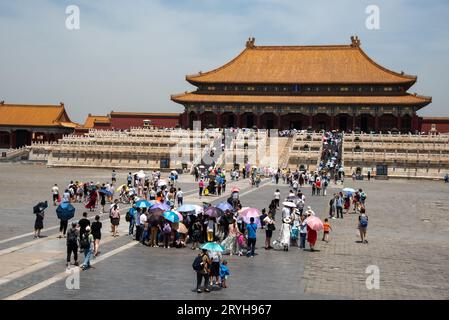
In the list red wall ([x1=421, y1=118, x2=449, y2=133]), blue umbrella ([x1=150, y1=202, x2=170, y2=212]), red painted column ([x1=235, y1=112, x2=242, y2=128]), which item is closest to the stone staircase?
red painted column ([x1=235, y1=112, x2=242, y2=128])

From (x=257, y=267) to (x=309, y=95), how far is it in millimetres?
67686

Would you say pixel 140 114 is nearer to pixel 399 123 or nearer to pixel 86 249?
pixel 399 123

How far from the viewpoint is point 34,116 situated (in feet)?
290

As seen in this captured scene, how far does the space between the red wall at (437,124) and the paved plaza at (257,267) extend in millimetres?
56036

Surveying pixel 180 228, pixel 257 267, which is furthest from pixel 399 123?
pixel 257 267

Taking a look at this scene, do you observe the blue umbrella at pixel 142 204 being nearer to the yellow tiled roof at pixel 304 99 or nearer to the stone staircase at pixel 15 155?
the stone staircase at pixel 15 155

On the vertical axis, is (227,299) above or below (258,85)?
below

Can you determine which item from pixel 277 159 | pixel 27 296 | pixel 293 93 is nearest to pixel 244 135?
pixel 277 159

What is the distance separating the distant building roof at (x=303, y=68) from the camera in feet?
267

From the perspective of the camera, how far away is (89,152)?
203 ft

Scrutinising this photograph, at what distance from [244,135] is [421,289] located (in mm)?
48063

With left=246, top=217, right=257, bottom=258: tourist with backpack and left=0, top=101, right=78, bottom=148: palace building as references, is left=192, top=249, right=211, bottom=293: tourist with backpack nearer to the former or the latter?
left=246, top=217, right=257, bottom=258: tourist with backpack

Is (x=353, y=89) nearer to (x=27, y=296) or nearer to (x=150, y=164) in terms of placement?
(x=150, y=164)

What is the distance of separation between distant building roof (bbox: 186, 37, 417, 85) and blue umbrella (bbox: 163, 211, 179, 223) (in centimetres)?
→ 6503
